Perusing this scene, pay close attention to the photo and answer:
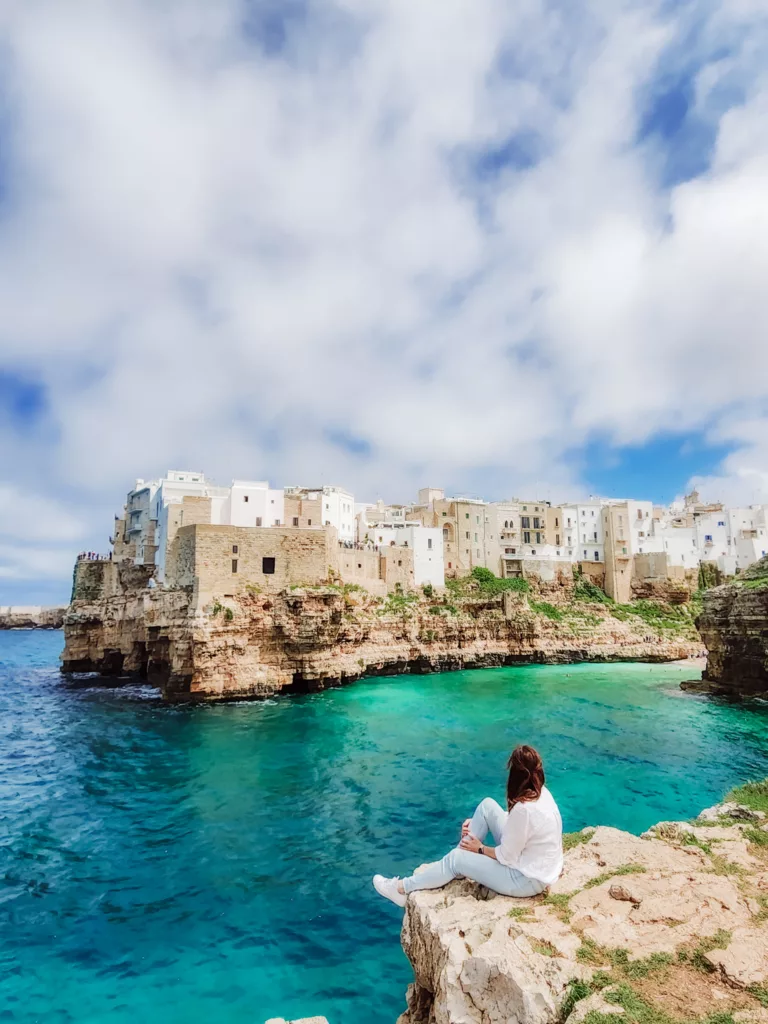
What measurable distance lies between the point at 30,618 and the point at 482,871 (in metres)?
127

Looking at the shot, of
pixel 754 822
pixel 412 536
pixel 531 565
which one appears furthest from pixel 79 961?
pixel 531 565

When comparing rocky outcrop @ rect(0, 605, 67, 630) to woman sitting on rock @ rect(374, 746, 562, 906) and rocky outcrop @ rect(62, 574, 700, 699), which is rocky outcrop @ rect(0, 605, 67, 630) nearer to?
rocky outcrop @ rect(62, 574, 700, 699)

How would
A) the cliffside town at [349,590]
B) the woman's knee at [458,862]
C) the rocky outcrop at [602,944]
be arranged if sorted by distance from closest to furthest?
1. the rocky outcrop at [602,944]
2. the woman's knee at [458,862]
3. the cliffside town at [349,590]

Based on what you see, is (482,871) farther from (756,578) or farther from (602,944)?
(756,578)

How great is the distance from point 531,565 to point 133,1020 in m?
52.1

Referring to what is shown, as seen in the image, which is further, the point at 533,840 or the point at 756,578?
the point at 756,578

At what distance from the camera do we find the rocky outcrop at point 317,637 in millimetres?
28562

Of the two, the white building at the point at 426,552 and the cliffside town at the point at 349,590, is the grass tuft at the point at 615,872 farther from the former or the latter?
the white building at the point at 426,552

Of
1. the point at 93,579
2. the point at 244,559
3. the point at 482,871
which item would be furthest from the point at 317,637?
the point at 482,871

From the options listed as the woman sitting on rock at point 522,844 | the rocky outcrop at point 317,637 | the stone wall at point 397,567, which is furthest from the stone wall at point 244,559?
the woman sitting on rock at point 522,844

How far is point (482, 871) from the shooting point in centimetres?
519

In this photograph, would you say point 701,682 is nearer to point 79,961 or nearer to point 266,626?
point 266,626

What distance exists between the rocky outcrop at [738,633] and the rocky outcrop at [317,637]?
15369mm

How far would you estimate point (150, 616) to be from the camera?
1246 inches
